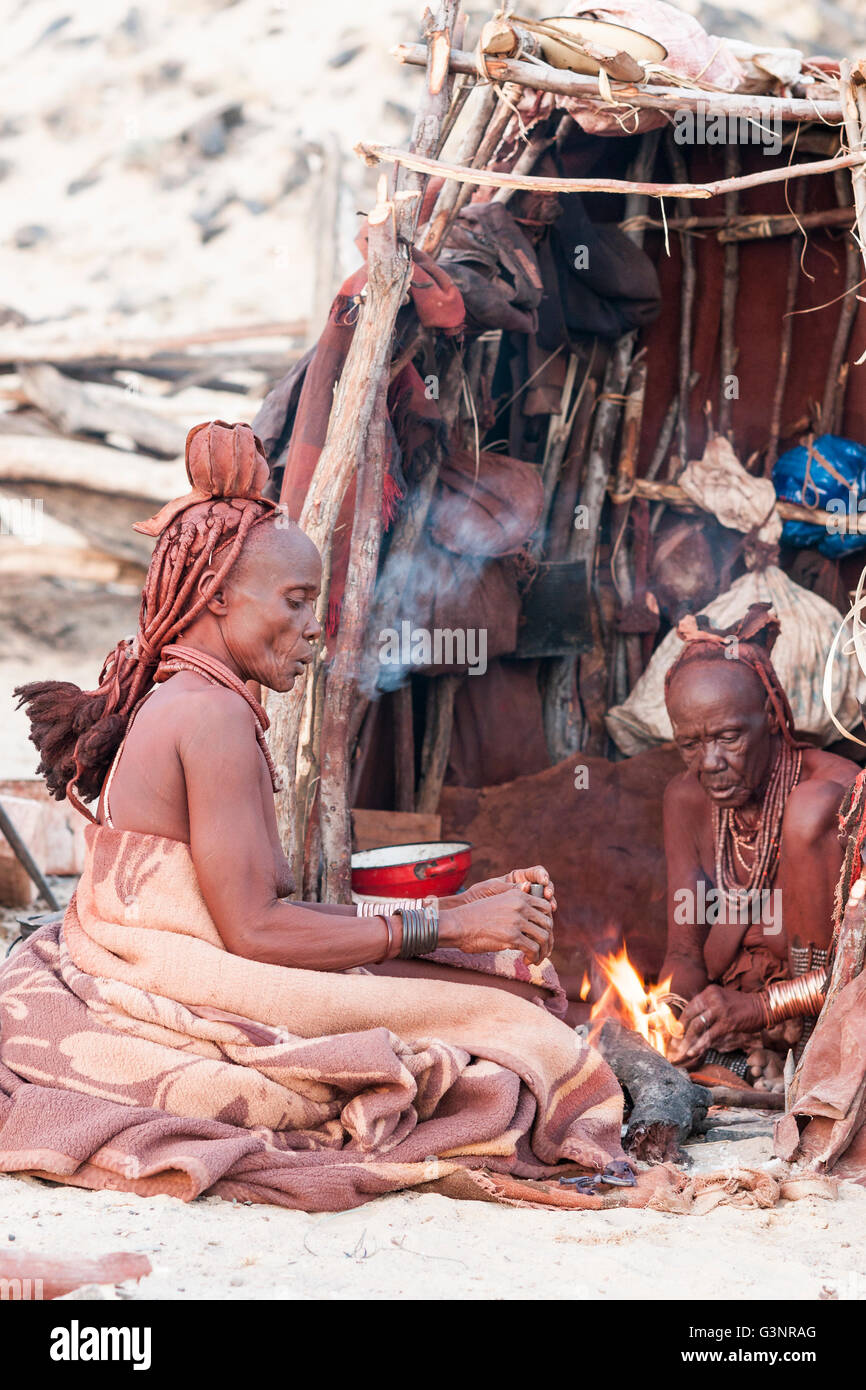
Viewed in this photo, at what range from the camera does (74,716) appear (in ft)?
10.5

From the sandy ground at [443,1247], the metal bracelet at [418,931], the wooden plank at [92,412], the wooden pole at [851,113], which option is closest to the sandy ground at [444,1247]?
the sandy ground at [443,1247]

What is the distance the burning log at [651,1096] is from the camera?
3457 mm

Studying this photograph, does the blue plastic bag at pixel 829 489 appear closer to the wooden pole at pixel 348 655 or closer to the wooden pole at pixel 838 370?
the wooden pole at pixel 838 370

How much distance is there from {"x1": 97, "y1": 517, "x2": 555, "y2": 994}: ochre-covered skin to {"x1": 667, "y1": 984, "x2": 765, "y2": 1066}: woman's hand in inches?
54.9

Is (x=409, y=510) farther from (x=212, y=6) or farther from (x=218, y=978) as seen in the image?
(x=212, y=6)

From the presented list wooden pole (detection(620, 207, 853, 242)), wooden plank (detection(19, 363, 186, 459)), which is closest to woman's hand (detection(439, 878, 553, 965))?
wooden pole (detection(620, 207, 853, 242))

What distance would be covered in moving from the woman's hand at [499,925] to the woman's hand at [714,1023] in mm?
1445

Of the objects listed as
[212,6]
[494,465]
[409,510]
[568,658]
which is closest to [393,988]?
[409,510]

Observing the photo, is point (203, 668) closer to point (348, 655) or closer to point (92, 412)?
point (348, 655)

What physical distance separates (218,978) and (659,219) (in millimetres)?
4503

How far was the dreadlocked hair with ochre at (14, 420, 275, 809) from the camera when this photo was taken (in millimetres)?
3129

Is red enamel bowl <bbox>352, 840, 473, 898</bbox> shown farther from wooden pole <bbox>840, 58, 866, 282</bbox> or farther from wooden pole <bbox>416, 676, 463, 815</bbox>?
wooden pole <bbox>840, 58, 866, 282</bbox>

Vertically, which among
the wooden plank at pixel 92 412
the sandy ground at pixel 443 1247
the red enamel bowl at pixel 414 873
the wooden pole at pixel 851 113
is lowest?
the sandy ground at pixel 443 1247

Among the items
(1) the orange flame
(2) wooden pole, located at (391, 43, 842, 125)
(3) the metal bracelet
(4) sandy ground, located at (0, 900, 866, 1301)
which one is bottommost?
(1) the orange flame
